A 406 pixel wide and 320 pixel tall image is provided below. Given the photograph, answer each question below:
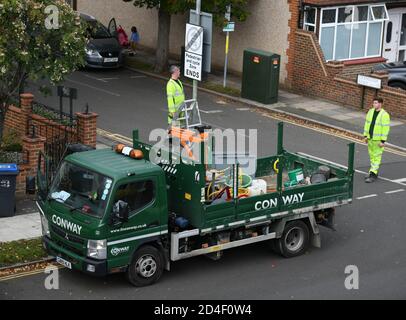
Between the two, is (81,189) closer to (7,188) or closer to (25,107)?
(7,188)

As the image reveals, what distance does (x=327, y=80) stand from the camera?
1102 inches

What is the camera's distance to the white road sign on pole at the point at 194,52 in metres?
20.9

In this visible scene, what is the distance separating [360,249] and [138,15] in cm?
2126

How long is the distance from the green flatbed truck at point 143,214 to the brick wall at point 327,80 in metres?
12.3

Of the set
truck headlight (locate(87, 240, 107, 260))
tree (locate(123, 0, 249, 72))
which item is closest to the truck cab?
truck headlight (locate(87, 240, 107, 260))

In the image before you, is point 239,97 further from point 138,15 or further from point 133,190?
point 133,190

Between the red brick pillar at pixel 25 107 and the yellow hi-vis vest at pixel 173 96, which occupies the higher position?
the yellow hi-vis vest at pixel 173 96

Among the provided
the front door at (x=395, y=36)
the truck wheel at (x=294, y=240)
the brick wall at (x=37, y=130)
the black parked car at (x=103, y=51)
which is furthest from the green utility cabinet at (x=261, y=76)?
the truck wheel at (x=294, y=240)

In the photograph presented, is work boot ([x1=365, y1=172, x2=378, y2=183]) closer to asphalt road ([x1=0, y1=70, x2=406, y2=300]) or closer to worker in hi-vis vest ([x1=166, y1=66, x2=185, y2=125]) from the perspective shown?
asphalt road ([x1=0, y1=70, x2=406, y2=300])

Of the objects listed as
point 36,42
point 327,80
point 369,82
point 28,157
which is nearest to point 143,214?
point 36,42

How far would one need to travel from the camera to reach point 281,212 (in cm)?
1452

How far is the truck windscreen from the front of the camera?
1298cm

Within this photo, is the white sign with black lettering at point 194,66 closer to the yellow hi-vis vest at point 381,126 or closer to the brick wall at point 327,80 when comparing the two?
the yellow hi-vis vest at point 381,126
